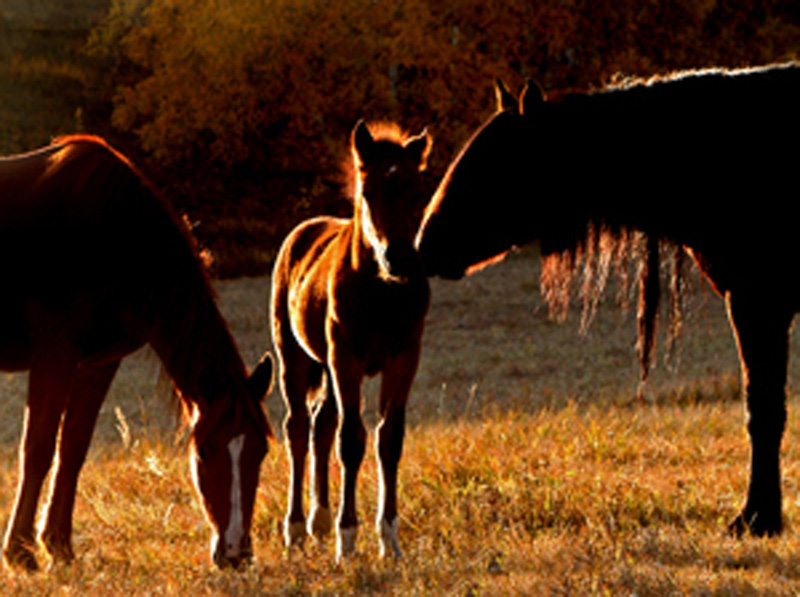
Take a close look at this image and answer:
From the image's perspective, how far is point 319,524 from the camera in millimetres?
5605

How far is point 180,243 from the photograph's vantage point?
519 centimetres

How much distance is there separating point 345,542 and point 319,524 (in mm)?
682

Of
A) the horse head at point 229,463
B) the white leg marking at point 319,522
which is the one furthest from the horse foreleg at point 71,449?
the white leg marking at point 319,522

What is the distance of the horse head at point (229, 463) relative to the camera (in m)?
4.57

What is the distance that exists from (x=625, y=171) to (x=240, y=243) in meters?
20.4

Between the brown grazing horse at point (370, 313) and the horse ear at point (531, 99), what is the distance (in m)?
0.86

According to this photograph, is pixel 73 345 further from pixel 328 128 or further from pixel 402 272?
pixel 328 128

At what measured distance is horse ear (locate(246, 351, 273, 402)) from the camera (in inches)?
191

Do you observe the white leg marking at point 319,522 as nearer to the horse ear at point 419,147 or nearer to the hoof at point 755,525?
the horse ear at point 419,147

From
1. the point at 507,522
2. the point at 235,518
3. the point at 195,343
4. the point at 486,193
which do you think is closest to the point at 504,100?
the point at 486,193

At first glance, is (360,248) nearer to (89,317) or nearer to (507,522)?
(89,317)

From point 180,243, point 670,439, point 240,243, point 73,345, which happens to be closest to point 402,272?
point 180,243

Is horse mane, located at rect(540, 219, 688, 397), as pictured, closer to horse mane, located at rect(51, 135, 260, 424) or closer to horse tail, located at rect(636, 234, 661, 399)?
horse tail, located at rect(636, 234, 661, 399)

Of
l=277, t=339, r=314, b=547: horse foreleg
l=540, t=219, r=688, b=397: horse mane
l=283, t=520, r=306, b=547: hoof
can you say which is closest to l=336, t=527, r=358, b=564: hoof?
l=283, t=520, r=306, b=547: hoof
